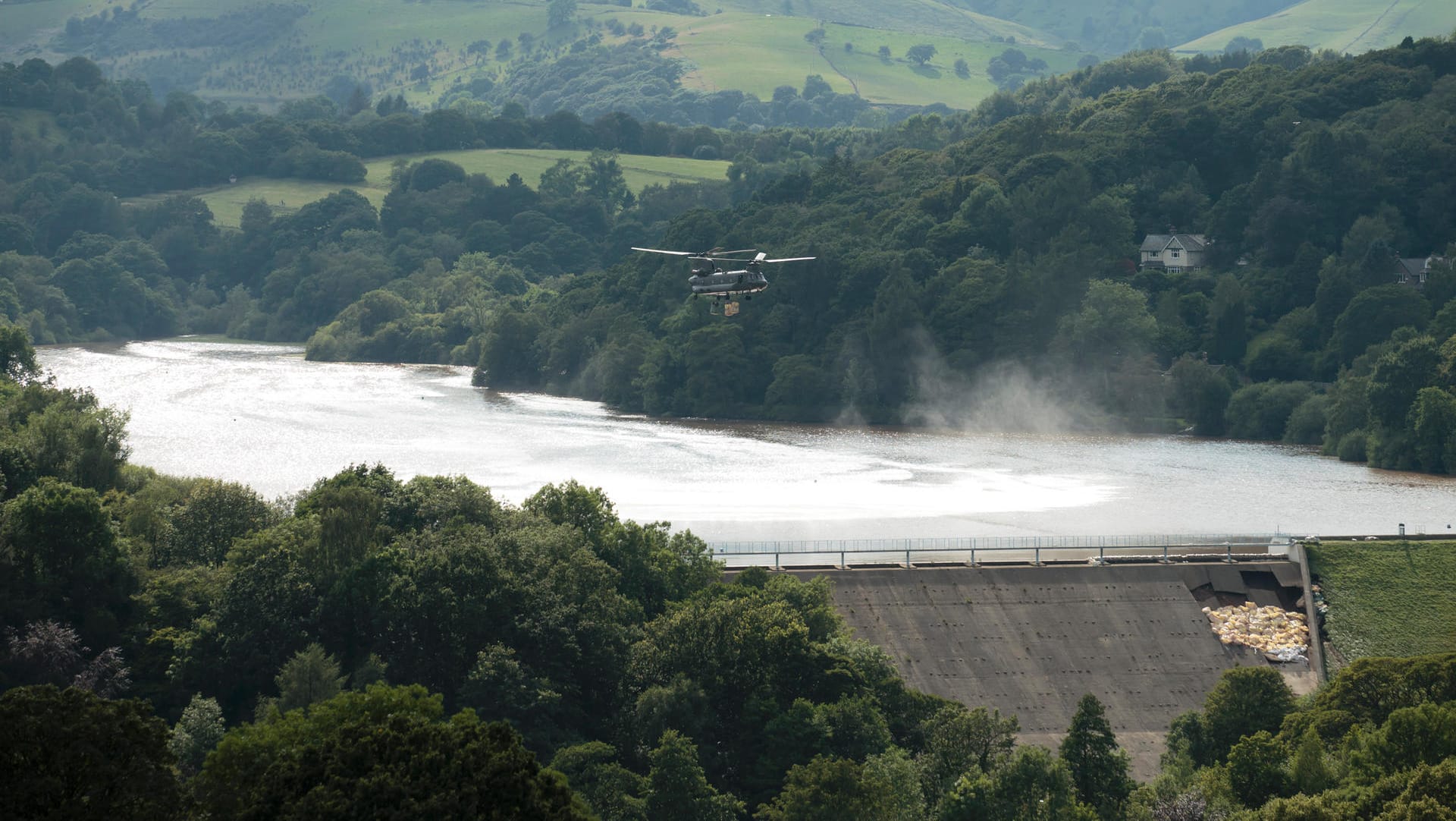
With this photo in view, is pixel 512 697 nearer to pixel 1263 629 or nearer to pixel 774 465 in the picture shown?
pixel 1263 629

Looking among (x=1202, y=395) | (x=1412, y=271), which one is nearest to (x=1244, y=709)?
(x=1202, y=395)

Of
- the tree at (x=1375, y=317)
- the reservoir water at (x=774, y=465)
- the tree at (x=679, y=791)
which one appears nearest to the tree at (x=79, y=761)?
the tree at (x=679, y=791)

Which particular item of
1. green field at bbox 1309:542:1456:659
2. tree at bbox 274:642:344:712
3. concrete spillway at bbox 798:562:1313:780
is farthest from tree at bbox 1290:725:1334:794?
tree at bbox 274:642:344:712

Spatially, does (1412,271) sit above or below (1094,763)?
above

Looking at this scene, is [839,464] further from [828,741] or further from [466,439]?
[828,741]

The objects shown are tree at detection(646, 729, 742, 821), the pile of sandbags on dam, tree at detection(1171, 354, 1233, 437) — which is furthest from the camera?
tree at detection(1171, 354, 1233, 437)

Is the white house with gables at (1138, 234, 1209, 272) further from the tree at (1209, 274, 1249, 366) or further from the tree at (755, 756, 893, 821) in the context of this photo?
the tree at (755, 756, 893, 821)
